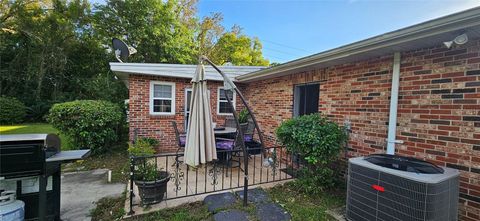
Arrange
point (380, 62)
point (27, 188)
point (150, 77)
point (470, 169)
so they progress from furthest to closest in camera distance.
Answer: point (150, 77), point (380, 62), point (27, 188), point (470, 169)

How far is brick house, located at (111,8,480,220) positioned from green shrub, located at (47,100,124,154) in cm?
525

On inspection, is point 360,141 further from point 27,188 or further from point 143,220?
point 27,188

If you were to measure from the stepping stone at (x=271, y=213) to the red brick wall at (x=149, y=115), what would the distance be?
14.9 ft

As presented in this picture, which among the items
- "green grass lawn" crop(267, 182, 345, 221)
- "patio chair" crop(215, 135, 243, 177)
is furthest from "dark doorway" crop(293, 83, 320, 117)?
"green grass lawn" crop(267, 182, 345, 221)

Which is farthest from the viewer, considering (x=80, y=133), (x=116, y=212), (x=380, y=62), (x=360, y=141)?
(x=80, y=133)

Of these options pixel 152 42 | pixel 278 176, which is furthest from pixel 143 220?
pixel 152 42

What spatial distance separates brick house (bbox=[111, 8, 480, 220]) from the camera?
8.01ft

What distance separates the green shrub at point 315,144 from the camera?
3578 mm

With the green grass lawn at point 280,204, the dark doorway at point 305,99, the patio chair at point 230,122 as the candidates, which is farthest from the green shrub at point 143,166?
the patio chair at point 230,122

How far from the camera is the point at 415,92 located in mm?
2986

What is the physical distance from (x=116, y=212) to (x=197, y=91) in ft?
7.09

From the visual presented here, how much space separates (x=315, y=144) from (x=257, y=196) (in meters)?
1.33

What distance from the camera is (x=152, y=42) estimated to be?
48.0 feet

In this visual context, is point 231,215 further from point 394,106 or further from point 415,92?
point 415,92
